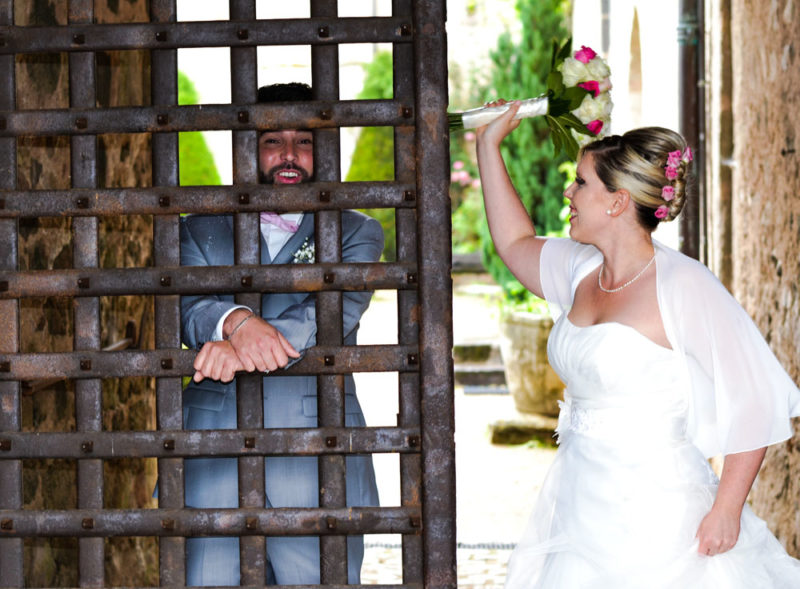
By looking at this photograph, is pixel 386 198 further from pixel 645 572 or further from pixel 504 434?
pixel 504 434

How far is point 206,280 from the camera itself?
2352mm

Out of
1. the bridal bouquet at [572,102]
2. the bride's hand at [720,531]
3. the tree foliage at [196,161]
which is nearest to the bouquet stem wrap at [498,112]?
the bridal bouquet at [572,102]

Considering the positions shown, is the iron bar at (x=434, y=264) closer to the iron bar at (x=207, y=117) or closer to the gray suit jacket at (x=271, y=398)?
the iron bar at (x=207, y=117)

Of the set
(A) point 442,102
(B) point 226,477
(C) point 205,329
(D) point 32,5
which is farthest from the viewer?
(D) point 32,5

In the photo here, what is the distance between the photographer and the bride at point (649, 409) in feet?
8.21

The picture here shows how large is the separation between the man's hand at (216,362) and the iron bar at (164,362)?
3cm

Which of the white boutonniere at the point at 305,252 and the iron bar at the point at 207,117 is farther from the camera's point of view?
the white boutonniere at the point at 305,252

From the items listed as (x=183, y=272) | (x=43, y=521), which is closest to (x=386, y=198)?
(x=183, y=272)

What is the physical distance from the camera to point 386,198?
2.33 m

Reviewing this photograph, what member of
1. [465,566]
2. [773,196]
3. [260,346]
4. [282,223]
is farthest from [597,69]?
[465,566]

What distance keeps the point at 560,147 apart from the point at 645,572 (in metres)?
0.97

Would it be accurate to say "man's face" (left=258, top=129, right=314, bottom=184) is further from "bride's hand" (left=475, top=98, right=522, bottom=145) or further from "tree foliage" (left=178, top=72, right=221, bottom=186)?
"tree foliage" (left=178, top=72, right=221, bottom=186)

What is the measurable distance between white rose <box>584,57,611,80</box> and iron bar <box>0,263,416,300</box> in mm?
624

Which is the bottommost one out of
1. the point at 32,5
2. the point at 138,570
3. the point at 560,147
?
the point at 138,570
